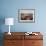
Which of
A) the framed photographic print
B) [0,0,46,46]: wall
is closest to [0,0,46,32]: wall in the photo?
[0,0,46,46]: wall

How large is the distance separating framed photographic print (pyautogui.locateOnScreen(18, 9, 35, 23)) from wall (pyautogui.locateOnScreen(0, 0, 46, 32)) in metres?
0.10

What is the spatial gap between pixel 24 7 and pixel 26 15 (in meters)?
0.29

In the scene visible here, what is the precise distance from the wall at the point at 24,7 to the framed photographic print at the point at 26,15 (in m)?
0.10

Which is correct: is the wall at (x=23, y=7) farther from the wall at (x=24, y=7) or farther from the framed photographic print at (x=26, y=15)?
the framed photographic print at (x=26, y=15)

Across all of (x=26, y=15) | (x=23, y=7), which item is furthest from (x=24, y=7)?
(x=26, y=15)

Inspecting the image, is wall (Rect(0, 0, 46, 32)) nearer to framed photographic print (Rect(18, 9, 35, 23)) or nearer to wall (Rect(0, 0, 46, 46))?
wall (Rect(0, 0, 46, 46))

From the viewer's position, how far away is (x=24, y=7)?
4.56 meters

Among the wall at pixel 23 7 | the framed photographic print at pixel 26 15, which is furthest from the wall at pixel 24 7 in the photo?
the framed photographic print at pixel 26 15

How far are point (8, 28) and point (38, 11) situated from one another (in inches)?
47.5

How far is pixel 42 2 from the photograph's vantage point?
15.0 ft

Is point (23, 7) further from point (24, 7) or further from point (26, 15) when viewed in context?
point (26, 15)

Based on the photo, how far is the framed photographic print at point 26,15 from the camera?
15.0 feet

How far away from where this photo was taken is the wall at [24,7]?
15.0 ft

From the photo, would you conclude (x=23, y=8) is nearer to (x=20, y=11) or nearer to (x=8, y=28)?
(x=20, y=11)
